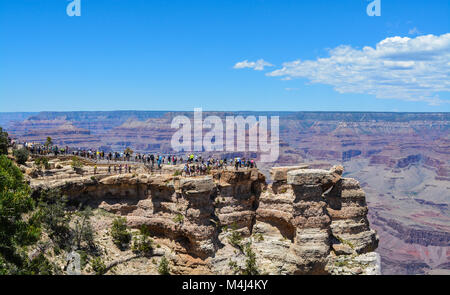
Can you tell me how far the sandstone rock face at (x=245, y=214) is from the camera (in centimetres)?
3778

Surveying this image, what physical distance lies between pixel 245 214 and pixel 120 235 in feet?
A: 44.9

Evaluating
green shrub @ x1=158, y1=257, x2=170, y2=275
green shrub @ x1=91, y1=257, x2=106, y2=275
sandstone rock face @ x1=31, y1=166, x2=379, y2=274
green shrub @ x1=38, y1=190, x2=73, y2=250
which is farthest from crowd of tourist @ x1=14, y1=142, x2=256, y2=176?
green shrub @ x1=91, y1=257, x2=106, y2=275

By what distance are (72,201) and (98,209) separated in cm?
292

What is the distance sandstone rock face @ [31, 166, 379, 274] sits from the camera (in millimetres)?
37781

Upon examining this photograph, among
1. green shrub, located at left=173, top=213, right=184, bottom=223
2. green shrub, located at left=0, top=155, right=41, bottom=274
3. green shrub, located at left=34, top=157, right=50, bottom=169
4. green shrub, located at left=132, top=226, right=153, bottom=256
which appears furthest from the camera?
green shrub, located at left=34, top=157, right=50, bottom=169

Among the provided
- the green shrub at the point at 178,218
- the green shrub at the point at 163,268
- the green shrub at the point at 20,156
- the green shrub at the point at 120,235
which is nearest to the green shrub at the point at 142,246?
the green shrub at the point at 120,235

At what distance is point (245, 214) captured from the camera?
142 feet

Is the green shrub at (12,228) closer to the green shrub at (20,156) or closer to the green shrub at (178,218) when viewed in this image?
the green shrub at (178,218)

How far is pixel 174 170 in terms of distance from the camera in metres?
45.5

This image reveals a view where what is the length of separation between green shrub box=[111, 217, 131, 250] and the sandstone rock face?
269 cm

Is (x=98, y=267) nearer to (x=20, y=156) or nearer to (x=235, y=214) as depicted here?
(x=235, y=214)

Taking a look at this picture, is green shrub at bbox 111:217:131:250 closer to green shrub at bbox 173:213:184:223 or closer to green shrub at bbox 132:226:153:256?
green shrub at bbox 132:226:153:256

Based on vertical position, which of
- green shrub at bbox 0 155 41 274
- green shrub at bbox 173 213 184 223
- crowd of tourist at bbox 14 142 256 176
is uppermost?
crowd of tourist at bbox 14 142 256 176
